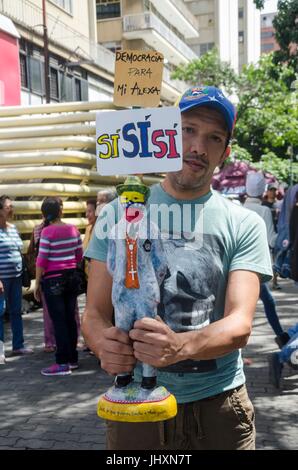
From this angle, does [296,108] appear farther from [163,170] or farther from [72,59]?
[163,170]

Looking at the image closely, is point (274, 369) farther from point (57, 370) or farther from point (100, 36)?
point (100, 36)

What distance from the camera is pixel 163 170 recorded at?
5.49 feet

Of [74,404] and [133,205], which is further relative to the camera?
[74,404]

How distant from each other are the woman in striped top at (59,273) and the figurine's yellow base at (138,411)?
4381 millimetres

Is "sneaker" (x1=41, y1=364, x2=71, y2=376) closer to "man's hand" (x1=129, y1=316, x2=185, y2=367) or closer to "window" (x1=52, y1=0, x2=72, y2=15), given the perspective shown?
"man's hand" (x1=129, y1=316, x2=185, y2=367)

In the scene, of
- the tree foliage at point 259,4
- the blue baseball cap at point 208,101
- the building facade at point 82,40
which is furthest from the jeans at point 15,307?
the building facade at point 82,40

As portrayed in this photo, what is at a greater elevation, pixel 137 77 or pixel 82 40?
pixel 82 40

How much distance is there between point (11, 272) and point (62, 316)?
93 centimetres

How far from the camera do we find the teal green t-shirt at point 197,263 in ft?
6.06

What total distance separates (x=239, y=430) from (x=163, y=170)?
3.05 ft

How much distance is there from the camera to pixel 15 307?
6.54 m

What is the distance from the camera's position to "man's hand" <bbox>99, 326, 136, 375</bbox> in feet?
5.01

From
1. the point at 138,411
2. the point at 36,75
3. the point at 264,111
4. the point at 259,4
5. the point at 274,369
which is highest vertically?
the point at 36,75

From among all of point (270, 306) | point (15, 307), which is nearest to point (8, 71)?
point (15, 307)
